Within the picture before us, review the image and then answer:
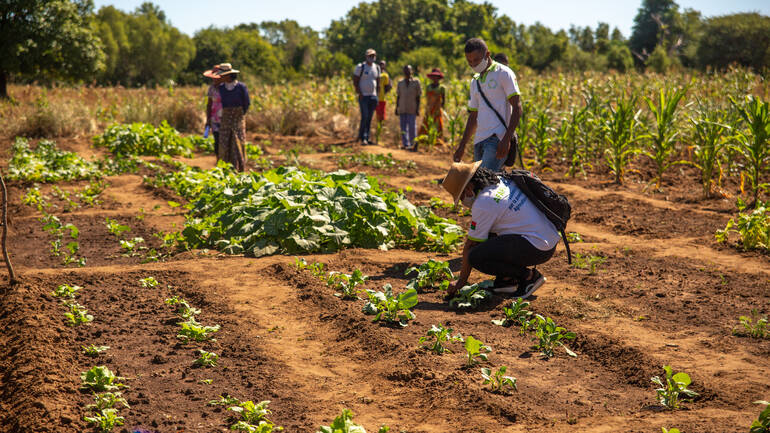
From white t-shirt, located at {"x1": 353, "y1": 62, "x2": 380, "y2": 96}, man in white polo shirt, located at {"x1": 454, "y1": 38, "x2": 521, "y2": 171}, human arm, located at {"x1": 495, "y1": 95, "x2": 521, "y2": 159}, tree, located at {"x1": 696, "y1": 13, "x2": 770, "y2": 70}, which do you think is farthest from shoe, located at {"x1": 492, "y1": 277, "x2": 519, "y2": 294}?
tree, located at {"x1": 696, "y1": 13, "x2": 770, "y2": 70}

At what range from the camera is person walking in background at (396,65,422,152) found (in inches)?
564

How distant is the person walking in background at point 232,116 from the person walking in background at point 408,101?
508cm

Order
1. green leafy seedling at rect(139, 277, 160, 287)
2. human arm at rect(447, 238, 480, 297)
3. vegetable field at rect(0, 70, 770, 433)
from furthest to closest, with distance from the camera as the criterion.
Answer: green leafy seedling at rect(139, 277, 160, 287) < human arm at rect(447, 238, 480, 297) < vegetable field at rect(0, 70, 770, 433)

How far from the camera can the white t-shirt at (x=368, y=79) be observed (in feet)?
47.9

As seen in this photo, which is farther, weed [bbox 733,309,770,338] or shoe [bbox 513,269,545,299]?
shoe [bbox 513,269,545,299]

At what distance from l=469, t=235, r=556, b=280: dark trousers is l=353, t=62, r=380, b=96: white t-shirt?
33.4 ft

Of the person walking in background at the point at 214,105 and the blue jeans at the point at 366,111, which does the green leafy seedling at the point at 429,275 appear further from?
the blue jeans at the point at 366,111

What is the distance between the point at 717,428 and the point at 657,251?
388cm

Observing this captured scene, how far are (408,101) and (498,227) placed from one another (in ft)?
32.2

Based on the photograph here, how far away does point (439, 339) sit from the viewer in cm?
420

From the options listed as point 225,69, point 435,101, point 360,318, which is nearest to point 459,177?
point 360,318

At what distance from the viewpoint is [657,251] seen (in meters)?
6.73

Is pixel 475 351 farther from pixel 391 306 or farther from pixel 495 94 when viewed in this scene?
pixel 495 94

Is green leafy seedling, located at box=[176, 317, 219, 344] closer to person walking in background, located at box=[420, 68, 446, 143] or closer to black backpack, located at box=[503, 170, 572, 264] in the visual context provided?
black backpack, located at box=[503, 170, 572, 264]
